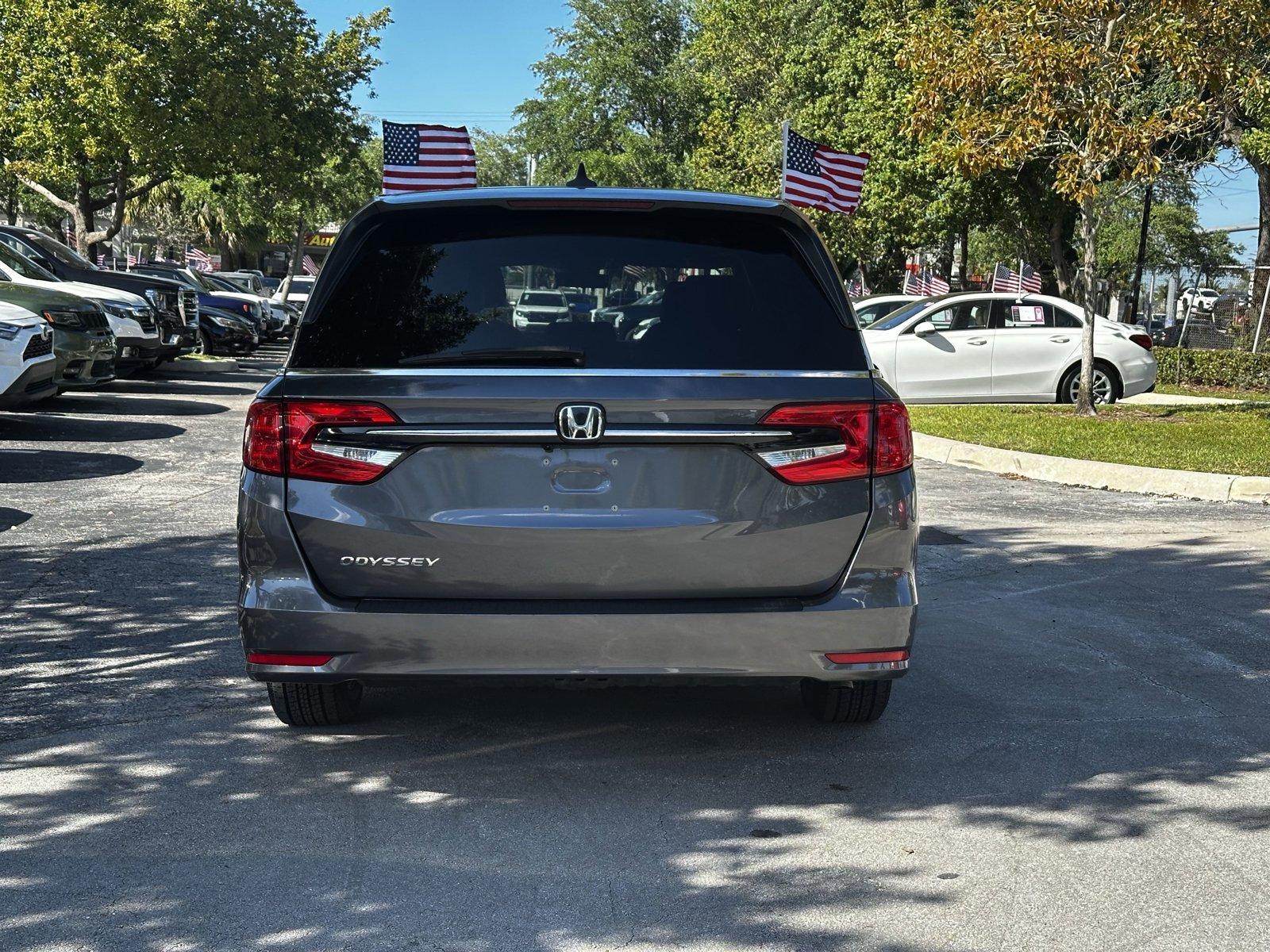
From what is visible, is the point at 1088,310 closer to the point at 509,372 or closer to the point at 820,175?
the point at 820,175

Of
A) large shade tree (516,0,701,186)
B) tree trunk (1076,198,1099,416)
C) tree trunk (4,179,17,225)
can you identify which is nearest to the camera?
tree trunk (1076,198,1099,416)

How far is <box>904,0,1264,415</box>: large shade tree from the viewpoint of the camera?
632 inches

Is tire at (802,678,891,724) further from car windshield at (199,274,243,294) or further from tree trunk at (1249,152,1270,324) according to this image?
car windshield at (199,274,243,294)

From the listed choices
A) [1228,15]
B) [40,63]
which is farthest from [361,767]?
[40,63]

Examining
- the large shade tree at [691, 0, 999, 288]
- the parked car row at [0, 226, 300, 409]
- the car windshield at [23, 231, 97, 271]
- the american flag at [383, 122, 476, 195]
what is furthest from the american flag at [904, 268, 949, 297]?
the car windshield at [23, 231, 97, 271]

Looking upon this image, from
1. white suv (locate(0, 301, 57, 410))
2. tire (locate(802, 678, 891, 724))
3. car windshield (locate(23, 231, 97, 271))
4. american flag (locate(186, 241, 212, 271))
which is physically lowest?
tire (locate(802, 678, 891, 724))

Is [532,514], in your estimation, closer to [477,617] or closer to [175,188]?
[477,617]

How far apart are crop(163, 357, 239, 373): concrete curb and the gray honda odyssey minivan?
2106 cm

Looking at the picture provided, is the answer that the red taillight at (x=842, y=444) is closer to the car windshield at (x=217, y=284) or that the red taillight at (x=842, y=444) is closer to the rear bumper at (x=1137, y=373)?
the rear bumper at (x=1137, y=373)

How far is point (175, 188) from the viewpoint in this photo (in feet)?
219

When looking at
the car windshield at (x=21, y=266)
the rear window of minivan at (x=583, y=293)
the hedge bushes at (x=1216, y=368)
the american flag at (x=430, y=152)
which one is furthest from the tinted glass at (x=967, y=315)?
the rear window of minivan at (x=583, y=293)

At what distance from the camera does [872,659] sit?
4441mm

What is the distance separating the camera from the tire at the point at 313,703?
5023 millimetres

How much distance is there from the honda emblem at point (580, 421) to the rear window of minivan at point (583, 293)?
6.5 inches
